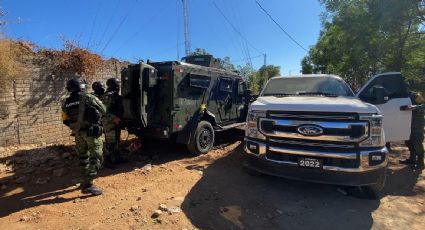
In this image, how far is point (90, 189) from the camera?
490 centimetres

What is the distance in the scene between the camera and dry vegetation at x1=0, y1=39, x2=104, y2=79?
7219 mm

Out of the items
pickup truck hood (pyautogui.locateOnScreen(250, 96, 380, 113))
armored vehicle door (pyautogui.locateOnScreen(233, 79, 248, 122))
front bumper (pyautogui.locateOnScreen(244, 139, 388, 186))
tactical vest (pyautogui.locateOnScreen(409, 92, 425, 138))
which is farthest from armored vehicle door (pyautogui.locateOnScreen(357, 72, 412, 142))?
armored vehicle door (pyautogui.locateOnScreen(233, 79, 248, 122))

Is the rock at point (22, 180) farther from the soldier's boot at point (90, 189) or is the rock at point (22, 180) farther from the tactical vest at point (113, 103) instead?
the tactical vest at point (113, 103)

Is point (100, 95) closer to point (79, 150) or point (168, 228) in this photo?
point (79, 150)

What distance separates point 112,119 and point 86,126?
5.14ft

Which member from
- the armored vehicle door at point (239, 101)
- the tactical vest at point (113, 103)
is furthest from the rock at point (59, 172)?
the armored vehicle door at point (239, 101)

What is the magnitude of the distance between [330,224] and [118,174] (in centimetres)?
402

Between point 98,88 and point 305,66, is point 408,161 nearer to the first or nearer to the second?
point 98,88

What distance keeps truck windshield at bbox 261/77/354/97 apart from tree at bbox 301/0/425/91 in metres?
4.17

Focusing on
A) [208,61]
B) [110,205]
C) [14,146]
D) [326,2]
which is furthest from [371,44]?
[14,146]

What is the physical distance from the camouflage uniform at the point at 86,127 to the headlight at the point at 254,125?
2461 mm

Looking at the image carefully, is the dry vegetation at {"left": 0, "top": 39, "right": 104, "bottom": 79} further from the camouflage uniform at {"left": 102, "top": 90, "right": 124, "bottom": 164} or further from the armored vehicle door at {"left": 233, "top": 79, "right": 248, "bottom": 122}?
the armored vehicle door at {"left": 233, "top": 79, "right": 248, "bottom": 122}

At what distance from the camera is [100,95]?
6238mm

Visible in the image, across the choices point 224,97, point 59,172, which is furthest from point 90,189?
point 224,97
